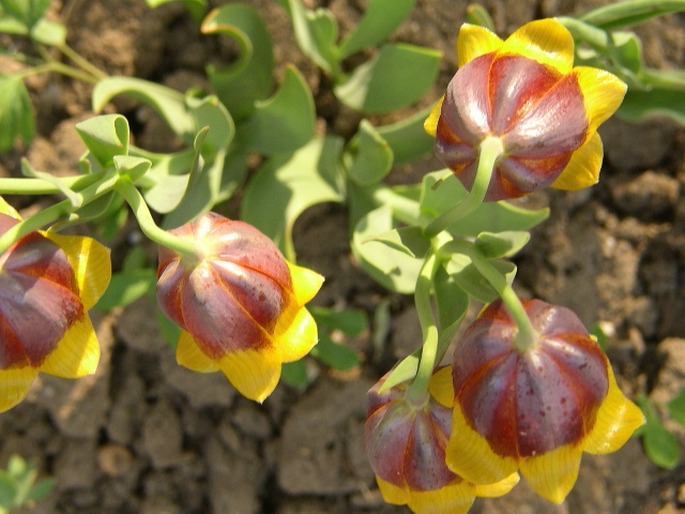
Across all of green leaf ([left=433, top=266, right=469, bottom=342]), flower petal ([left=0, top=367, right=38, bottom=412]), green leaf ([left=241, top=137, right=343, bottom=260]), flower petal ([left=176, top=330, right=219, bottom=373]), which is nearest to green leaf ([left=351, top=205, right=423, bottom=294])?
green leaf ([left=433, top=266, right=469, bottom=342])

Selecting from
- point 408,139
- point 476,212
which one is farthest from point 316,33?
point 476,212

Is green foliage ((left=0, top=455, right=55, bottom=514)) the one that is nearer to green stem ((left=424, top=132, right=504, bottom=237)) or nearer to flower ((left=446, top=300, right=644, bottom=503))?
flower ((left=446, top=300, right=644, bottom=503))

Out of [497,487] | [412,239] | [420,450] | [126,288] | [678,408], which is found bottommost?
[678,408]

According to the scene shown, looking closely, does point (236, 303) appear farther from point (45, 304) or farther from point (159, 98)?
point (159, 98)

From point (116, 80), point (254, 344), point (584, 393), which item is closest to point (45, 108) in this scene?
point (116, 80)

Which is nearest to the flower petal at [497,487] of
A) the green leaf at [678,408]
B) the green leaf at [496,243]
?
the green leaf at [496,243]

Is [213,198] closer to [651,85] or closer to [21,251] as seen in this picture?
[21,251]
